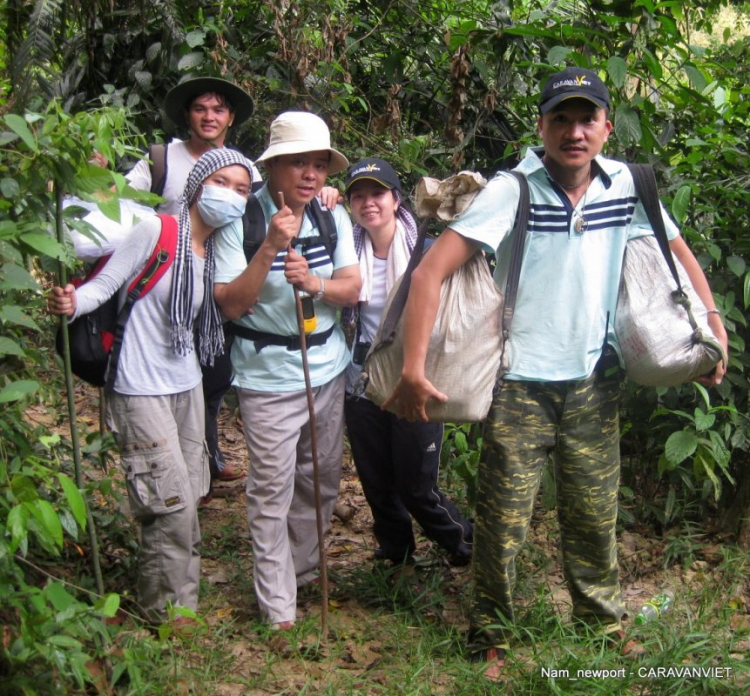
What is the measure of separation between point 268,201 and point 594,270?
138 cm

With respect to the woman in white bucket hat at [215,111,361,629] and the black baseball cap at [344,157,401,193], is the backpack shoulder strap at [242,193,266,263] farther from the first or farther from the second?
the black baseball cap at [344,157,401,193]

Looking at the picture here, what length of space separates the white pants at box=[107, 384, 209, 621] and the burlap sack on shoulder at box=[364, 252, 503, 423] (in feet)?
3.41

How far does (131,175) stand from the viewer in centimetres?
423

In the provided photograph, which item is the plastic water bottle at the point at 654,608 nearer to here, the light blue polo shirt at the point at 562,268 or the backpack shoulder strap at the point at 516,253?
the light blue polo shirt at the point at 562,268

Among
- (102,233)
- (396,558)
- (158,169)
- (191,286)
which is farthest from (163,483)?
(158,169)

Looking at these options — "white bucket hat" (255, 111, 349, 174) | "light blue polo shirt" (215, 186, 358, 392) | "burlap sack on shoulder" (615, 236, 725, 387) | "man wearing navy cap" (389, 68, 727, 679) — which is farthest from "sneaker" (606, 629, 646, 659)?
"white bucket hat" (255, 111, 349, 174)

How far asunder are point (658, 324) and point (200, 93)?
2568 mm

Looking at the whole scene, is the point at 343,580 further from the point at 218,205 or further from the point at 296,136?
the point at 296,136

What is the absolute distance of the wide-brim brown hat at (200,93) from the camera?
436cm

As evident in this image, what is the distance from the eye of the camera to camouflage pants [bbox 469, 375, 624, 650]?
328 centimetres

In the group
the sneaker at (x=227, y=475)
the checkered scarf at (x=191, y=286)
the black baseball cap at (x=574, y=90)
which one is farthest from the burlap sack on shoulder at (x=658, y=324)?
the sneaker at (x=227, y=475)

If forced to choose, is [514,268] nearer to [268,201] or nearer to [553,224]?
[553,224]

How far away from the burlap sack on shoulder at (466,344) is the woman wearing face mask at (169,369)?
3.11 feet

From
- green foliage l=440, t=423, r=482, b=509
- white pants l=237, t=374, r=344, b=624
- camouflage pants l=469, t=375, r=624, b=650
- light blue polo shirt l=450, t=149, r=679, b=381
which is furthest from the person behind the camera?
green foliage l=440, t=423, r=482, b=509
